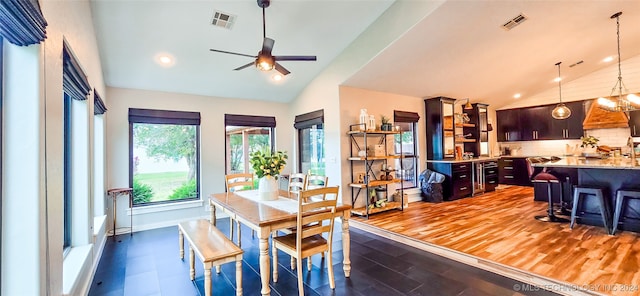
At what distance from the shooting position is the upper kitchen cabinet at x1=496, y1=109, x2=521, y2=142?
318 inches

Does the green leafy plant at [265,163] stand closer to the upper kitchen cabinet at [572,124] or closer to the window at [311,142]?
the window at [311,142]

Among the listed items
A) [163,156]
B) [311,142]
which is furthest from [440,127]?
[163,156]

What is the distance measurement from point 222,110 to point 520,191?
7.62 m

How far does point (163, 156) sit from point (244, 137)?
153cm

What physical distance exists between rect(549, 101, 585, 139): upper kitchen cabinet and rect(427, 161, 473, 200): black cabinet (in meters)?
3.13

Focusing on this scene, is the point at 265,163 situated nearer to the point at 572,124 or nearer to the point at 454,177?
the point at 454,177

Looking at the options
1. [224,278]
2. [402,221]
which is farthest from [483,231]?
[224,278]

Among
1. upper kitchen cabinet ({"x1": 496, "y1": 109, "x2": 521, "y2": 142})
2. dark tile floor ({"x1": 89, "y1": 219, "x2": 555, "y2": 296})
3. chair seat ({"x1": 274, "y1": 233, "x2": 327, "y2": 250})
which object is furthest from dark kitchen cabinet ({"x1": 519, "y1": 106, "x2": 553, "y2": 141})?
chair seat ({"x1": 274, "y1": 233, "x2": 327, "y2": 250})

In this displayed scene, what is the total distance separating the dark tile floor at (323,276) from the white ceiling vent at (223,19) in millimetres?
2976

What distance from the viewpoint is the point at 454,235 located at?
3.75 meters

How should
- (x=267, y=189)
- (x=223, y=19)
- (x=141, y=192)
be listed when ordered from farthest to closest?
(x=141, y=192) → (x=223, y=19) → (x=267, y=189)

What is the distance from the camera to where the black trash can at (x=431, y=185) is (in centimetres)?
593

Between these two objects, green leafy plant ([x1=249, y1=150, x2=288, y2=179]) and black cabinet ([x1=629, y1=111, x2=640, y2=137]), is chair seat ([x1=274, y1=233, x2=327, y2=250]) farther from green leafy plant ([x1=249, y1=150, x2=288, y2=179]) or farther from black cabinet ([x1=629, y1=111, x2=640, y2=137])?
black cabinet ([x1=629, y1=111, x2=640, y2=137])

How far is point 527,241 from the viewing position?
347 cm
